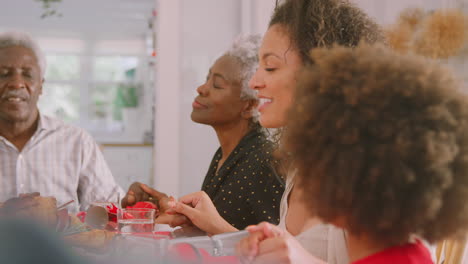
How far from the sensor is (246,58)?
70.0 inches

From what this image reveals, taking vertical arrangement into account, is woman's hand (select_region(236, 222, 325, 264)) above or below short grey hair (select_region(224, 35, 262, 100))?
below

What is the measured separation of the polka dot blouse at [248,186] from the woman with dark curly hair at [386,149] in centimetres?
95

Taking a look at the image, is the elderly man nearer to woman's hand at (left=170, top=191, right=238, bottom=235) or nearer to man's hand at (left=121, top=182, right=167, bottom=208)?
man's hand at (left=121, top=182, right=167, bottom=208)

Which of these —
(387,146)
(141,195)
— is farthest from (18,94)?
(387,146)

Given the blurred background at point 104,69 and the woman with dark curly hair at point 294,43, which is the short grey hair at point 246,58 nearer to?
the woman with dark curly hair at point 294,43

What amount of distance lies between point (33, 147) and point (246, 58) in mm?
954

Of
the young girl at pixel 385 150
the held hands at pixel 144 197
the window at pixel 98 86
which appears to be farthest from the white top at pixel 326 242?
the window at pixel 98 86

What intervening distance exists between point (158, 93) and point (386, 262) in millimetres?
2488

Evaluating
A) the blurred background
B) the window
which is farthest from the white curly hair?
the window

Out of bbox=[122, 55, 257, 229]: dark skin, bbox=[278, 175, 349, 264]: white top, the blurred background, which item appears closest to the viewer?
bbox=[278, 175, 349, 264]: white top

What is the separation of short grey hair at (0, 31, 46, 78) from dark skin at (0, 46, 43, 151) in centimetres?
2

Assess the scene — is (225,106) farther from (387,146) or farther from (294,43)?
(387,146)

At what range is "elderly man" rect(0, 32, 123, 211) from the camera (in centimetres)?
198

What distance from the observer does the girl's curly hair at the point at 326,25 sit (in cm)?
98
